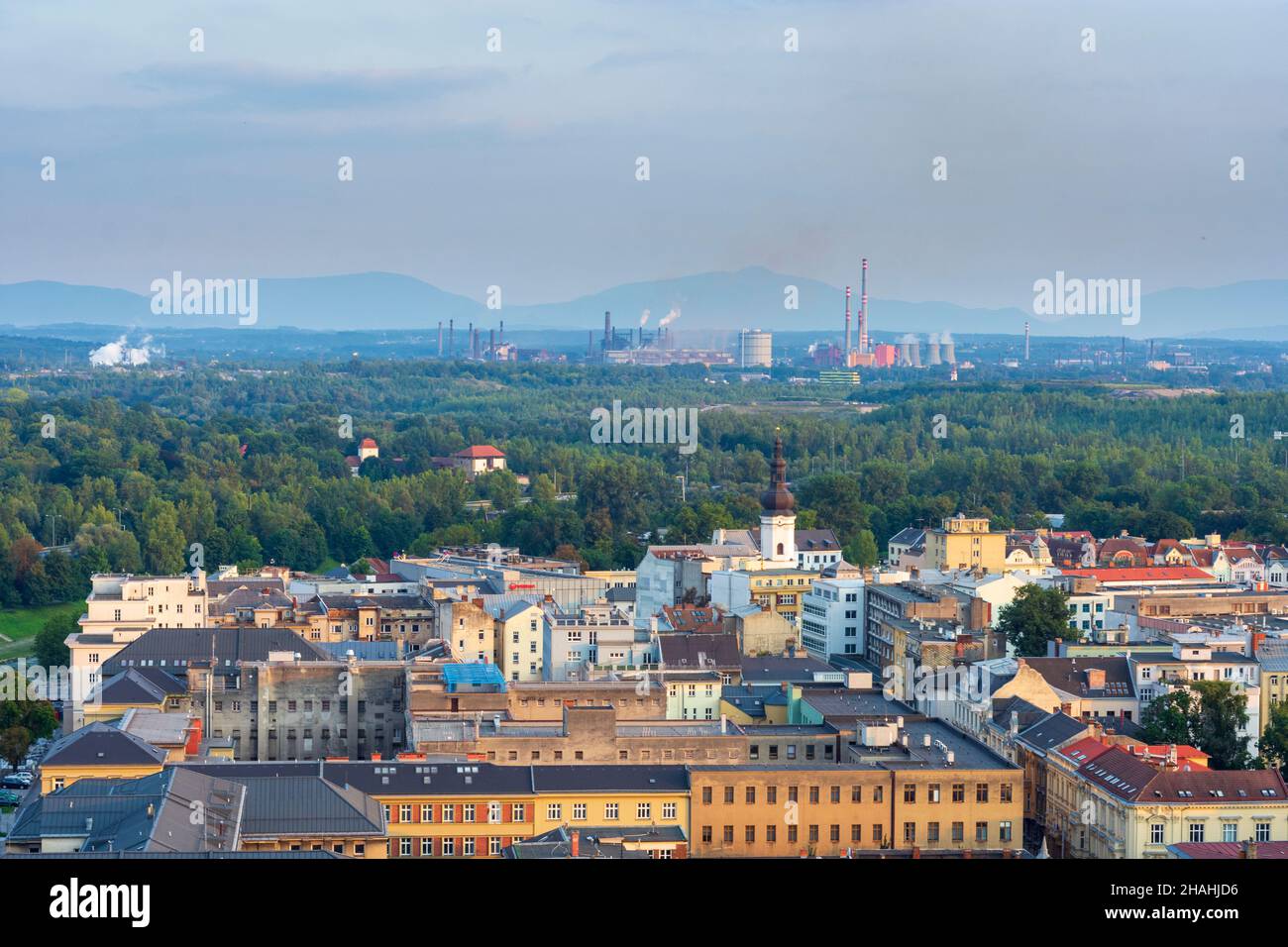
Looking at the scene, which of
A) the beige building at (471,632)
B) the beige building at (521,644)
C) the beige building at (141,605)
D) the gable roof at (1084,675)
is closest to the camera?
the gable roof at (1084,675)

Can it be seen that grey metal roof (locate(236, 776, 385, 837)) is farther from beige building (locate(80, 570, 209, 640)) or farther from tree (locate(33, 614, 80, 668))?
tree (locate(33, 614, 80, 668))

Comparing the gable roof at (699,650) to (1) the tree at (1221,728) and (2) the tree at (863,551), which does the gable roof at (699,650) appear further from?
(2) the tree at (863,551)

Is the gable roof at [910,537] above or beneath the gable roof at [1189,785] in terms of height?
above

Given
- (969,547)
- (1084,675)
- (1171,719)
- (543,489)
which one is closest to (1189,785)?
(1171,719)

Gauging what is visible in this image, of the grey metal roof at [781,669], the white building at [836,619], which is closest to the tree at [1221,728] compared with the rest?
the grey metal roof at [781,669]

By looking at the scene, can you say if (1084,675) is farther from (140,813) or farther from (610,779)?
(140,813)
